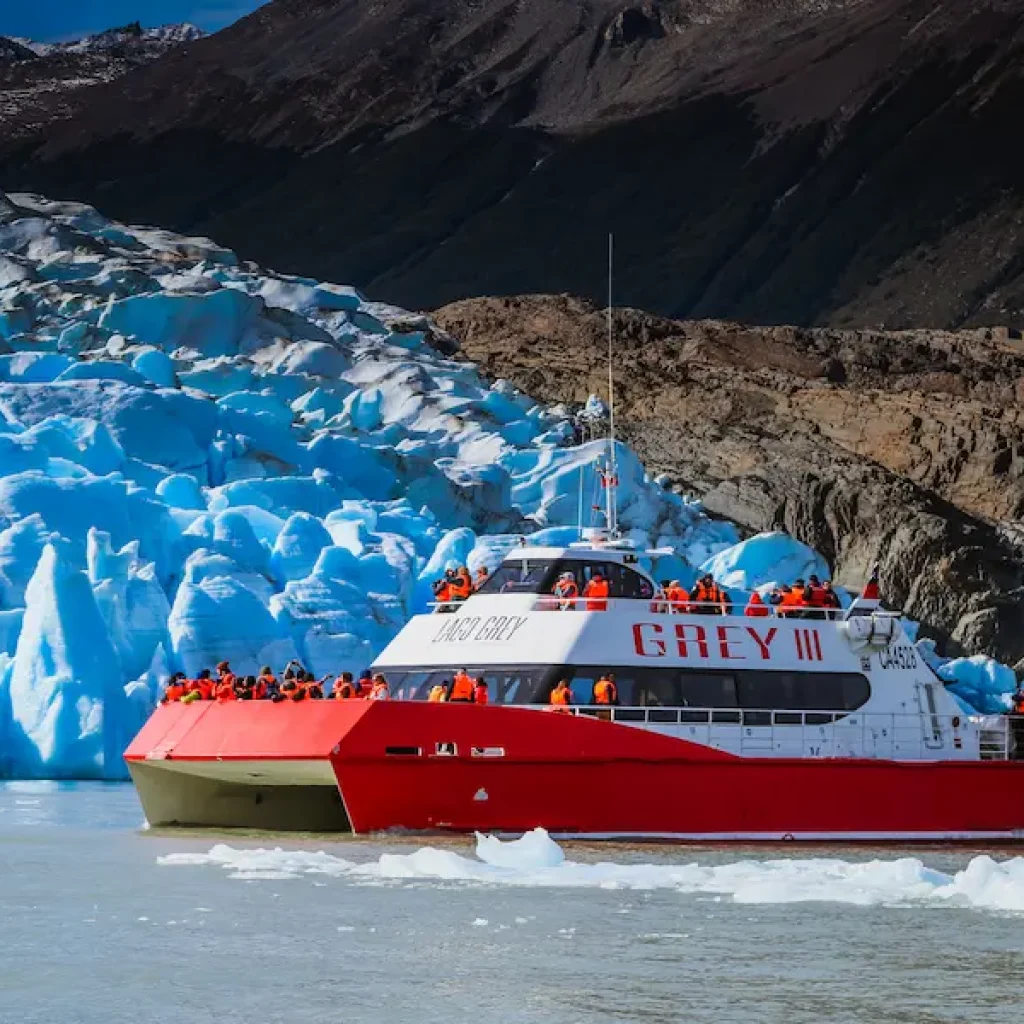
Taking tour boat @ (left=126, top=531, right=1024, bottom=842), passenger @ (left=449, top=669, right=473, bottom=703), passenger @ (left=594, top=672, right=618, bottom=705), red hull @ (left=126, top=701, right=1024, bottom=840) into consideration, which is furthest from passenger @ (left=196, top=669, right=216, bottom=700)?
passenger @ (left=594, top=672, right=618, bottom=705)

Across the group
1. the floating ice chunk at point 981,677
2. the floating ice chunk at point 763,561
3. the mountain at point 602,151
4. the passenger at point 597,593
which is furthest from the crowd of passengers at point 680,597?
the mountain at point 602,151

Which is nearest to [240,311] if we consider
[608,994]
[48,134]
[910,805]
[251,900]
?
[910,805]

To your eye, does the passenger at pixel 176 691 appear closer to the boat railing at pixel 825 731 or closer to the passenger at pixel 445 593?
the passenger at pixel 445 593

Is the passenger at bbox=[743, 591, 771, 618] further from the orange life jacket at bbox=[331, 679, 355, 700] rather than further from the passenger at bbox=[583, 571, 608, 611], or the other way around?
the orange life jacket at bbox=[331, 679, 355, 700]

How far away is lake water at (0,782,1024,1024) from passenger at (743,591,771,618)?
2512 millimetres

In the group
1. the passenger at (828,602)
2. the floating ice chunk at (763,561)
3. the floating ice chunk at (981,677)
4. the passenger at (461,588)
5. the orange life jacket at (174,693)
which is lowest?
the floating ice chunk at (981,677)

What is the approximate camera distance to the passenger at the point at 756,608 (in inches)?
838

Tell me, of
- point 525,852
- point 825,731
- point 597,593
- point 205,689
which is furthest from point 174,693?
point 825,731

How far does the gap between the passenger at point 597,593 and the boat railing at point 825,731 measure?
0.97 meters

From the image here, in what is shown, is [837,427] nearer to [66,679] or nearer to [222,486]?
[222,486]

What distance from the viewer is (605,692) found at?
19734 millimetres

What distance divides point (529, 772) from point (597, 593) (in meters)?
1.91

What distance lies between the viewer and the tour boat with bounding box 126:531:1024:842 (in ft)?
62.9

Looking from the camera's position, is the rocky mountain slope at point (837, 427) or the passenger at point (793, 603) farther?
the rocky mountain slope at point (837, 427)
